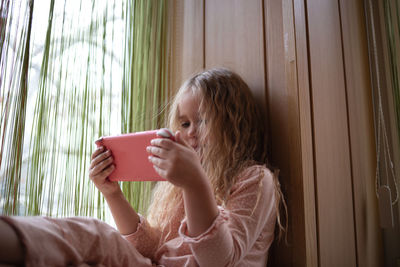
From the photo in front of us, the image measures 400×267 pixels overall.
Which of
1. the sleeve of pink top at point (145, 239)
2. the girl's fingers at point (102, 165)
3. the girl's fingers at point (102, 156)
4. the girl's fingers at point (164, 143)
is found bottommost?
the sleeve of pink top at point (145, 239)

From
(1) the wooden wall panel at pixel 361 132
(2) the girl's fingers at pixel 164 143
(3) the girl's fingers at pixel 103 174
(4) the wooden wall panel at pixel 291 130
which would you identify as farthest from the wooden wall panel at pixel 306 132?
(3) the girl's fingers at pixel 103 174

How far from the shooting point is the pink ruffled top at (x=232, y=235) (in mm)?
684

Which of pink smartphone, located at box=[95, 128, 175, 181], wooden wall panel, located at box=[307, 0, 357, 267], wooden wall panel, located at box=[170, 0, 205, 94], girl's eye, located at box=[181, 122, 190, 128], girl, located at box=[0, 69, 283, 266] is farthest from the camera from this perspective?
wooden wall panel, located at box=[170, 0, 205, 94]

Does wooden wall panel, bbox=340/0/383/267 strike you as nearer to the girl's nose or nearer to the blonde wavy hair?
the blonde wavy hair

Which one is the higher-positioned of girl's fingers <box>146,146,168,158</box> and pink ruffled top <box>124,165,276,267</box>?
girl's fingers <box>146,146,168,158</box>

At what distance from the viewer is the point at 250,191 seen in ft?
2.69

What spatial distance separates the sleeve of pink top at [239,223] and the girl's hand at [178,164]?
104 mm

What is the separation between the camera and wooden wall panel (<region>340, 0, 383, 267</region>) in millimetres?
1037

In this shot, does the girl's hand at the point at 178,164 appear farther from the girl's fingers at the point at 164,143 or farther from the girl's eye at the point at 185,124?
the girl's eye at the point at 185,124

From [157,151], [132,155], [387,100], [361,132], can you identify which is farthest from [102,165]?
[387,100]

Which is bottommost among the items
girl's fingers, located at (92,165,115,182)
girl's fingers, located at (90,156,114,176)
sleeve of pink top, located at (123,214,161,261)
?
sleeve of pink top, located at (123,214,161,261)

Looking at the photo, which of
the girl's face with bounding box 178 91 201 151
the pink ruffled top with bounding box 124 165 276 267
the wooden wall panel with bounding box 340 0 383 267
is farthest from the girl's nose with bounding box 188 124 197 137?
the wooden wall panel with bounding box 340 0 383 267

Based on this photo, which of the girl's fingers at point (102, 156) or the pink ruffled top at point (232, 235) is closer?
the pink ruffled top at point (232, 235)

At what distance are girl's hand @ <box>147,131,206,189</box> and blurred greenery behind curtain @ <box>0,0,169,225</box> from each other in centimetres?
45
